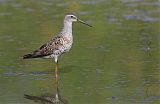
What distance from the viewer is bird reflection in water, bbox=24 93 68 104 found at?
1077 cm

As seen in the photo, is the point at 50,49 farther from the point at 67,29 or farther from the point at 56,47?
the point at 67,29

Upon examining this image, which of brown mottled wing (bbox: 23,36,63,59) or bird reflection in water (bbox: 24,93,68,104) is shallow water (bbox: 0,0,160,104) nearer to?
bird reflection in water (bbox: 24,93,68,104)

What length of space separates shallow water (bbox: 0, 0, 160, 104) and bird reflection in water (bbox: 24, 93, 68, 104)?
0.12 meters

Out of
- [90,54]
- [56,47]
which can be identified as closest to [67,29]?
[56,47]

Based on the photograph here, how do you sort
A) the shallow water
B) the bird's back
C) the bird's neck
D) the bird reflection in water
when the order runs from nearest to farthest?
the bird reflection in water < the shallow water < the bird's back < the bird's neck

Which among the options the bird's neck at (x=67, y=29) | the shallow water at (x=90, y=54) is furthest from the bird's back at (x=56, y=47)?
the shallow water at (x=90, y=54)

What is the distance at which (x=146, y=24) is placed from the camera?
1806cm

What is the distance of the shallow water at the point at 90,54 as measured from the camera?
11219mm

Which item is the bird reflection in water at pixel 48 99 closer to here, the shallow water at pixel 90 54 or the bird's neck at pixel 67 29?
the shallow water at pixel 90 54

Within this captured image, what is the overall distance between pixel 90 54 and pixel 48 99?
3.58 m

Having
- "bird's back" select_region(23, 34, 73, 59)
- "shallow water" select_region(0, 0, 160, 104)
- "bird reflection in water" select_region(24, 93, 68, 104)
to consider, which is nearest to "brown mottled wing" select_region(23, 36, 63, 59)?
"bird's back" select_region(23, 34, 73, 59)

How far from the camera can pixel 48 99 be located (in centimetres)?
1097

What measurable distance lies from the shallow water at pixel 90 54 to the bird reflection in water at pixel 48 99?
0.12m

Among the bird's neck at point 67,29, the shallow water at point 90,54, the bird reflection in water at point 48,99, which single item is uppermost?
the bird's neck at point 67,29
